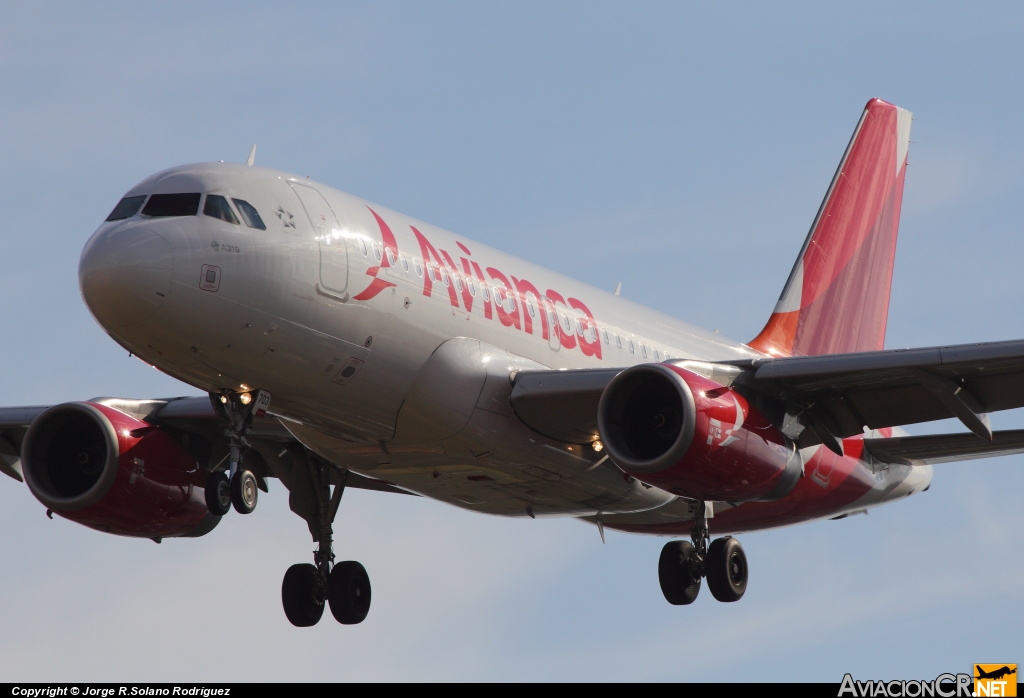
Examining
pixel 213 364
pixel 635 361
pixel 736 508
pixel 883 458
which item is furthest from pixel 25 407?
pixel 883 458

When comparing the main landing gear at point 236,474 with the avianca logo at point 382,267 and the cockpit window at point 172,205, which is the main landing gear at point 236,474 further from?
the cockpit window at point 172,205

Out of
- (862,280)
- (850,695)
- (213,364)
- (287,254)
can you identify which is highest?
(862,280)

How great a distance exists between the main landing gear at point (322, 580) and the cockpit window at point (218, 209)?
7.41 metres

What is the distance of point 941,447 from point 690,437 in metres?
7.29

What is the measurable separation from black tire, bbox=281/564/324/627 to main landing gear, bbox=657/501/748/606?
6.16 m

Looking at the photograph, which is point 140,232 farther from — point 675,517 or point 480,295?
point 675,517

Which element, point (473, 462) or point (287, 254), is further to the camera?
point (473, 462)

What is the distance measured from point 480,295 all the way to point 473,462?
103 inches

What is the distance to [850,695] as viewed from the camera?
20250 mm

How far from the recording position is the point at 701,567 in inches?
1077

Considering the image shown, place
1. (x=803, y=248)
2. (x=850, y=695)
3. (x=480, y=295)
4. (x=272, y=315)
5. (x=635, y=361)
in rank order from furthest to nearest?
(x=803, y=248), (x=635, y=361), (x=480, y=295), (x=272, y=315), (x=850, y=695)

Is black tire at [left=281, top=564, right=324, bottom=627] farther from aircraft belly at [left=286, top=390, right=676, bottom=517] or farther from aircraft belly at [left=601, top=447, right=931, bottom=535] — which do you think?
aircraft belly at [left=601, top=447, right=931, bottom=535]

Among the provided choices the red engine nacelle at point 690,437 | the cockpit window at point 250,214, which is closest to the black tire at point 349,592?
the red engine nacelle at point 690,437

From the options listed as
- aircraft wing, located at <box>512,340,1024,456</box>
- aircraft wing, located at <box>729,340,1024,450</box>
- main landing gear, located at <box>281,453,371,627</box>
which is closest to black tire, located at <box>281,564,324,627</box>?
main landing gear, located at <box>281,453,371,627</box>
